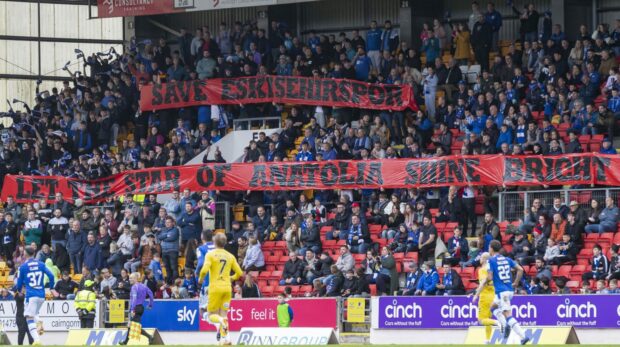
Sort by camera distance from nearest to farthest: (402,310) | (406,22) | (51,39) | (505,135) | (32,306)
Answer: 1. (32,306)
2. (402,310)
3. (505,135)
4. (406,22)
5. (51,39)

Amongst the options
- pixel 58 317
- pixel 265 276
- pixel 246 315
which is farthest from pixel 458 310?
pixel 58 317

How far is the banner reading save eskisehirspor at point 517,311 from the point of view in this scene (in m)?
27.1

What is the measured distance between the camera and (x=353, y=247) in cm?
3353

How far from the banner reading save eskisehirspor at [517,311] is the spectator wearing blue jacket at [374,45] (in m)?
12.1

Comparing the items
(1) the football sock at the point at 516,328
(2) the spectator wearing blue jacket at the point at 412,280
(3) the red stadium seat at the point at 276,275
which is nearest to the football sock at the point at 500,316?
(1) the football sock at the point at 516,328

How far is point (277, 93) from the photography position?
132 feet

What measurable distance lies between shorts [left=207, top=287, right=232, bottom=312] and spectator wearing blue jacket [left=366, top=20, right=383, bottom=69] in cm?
1789

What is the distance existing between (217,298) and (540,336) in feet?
20.4

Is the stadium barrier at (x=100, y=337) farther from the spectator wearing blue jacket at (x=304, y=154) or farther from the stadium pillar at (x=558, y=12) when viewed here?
the stadium pillar at (x=558, y=12)

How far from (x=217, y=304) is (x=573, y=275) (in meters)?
9.35

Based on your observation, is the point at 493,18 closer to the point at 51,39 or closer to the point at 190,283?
the point at 190,283

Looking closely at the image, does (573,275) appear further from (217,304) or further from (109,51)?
(109,51)

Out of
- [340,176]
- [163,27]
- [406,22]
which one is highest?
[163,27]

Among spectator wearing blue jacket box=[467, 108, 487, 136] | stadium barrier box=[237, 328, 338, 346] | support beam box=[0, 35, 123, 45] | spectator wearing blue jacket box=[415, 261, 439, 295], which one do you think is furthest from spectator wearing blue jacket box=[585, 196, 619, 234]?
support beam box=[0, 35, 123, 45]
